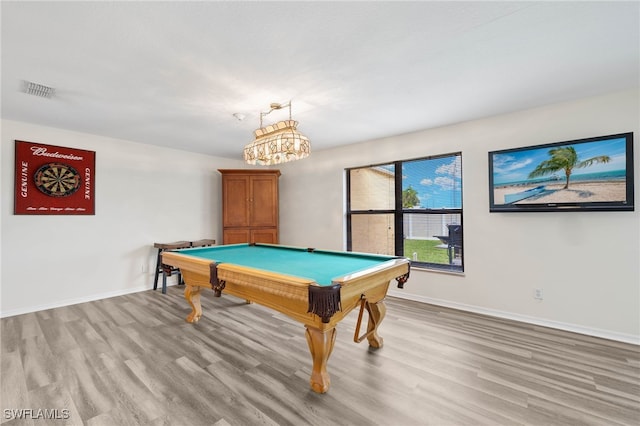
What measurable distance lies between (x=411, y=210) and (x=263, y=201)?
273 centimetres

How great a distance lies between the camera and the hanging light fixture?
2.49 m

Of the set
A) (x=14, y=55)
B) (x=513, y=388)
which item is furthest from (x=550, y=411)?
(x=14, y=55)

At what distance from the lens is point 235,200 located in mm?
5129

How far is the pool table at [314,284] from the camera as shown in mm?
1719

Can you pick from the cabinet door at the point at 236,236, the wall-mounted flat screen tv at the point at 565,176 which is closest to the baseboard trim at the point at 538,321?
the wall-mounted flat screen tv at the point at 565,176

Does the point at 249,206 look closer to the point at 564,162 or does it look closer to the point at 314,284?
the point at 314,284

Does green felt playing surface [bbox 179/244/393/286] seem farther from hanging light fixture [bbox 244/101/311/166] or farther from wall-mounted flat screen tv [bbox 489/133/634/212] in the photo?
wall-mounted flat screen tv [bbox 489/133/634/212]

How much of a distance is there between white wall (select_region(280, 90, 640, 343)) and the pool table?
155 centimetres

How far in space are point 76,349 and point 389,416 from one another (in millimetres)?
2758

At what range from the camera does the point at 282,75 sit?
90.2 inches

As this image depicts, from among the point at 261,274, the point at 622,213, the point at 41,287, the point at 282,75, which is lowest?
the point at 41,287

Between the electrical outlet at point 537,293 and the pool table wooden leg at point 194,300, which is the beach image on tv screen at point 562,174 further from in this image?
the pool table wooden leg at point 194,300

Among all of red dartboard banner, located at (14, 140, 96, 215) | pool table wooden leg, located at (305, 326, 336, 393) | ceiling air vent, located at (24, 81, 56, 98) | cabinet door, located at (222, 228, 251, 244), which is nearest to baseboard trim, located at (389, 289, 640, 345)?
pool table wooden leg, located at (305, 326, 336, 393)

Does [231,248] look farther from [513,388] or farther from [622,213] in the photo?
[622,213]
